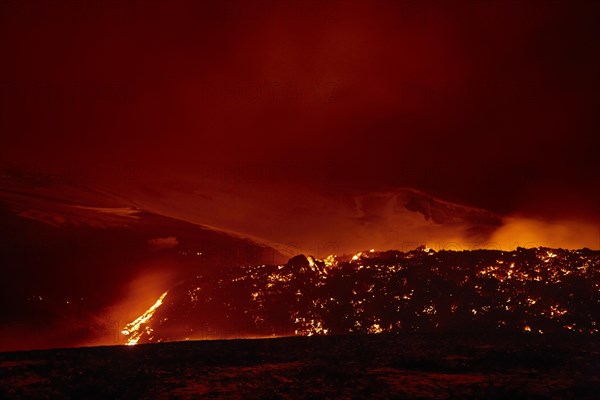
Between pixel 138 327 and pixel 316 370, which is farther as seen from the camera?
pixel 138 327

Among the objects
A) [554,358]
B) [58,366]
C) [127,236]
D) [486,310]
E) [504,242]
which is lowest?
[58,366]

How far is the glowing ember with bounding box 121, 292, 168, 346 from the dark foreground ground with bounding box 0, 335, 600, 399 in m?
3.08

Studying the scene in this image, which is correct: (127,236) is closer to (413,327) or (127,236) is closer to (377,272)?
(377,272)

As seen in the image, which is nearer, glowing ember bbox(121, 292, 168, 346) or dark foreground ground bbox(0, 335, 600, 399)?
dark foreground ground bbox(0, 335, 600, 399)

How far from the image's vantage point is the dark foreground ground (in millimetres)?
4156

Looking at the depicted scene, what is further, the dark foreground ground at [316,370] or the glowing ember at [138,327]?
the glowing ember at [138,327]

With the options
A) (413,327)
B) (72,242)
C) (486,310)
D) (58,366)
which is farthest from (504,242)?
(58,366)

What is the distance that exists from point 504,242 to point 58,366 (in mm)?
9731

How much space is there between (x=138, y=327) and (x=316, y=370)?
4.89 m

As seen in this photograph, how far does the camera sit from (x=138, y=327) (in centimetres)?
877

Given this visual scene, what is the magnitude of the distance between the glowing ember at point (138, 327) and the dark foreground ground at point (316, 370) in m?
3.08

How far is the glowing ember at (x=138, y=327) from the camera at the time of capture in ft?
28.1

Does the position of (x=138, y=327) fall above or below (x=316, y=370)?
above

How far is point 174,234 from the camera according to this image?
34.4 ft
